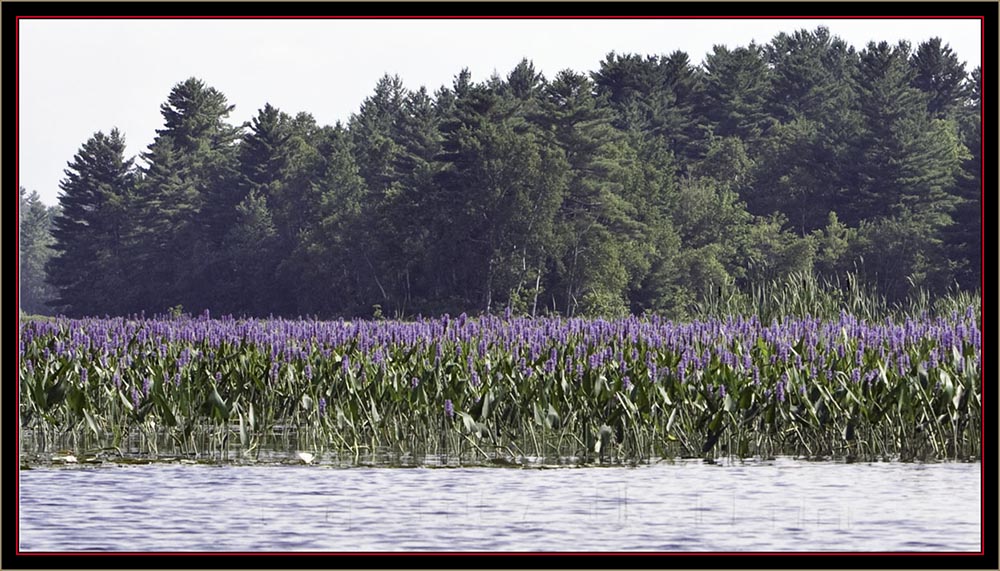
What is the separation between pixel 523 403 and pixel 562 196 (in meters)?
51.9

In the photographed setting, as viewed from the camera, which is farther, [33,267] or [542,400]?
[33,267]

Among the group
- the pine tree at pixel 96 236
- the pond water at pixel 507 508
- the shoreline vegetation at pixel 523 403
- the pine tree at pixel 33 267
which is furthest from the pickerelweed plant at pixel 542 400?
the pine tree at pixel 33 267

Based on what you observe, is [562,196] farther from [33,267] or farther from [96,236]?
[33,267]

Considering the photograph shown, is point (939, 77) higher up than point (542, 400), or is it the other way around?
point (939, 77)

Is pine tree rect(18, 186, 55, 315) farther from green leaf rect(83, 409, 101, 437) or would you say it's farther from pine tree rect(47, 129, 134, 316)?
green leaf rect(83, 409, 101, 437)

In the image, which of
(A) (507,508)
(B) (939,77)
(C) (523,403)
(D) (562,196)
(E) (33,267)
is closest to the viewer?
(A) (507,508)

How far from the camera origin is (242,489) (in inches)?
443

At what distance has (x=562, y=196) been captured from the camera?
65.2m

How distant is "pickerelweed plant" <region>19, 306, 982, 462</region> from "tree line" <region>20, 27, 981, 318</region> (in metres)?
39.5

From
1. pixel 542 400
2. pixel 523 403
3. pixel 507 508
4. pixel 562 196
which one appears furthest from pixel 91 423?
pixel 562 196

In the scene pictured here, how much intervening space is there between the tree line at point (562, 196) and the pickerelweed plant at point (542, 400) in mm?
39539

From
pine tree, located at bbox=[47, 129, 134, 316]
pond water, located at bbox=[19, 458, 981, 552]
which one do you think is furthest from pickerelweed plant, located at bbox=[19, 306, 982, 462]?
pine tree, located at bbox=[47, 129, 134, 316]

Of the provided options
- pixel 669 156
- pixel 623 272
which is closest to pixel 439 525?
pixel 623 272

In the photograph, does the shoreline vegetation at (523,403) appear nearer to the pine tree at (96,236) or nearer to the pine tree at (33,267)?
the pine tree at (96,236)
